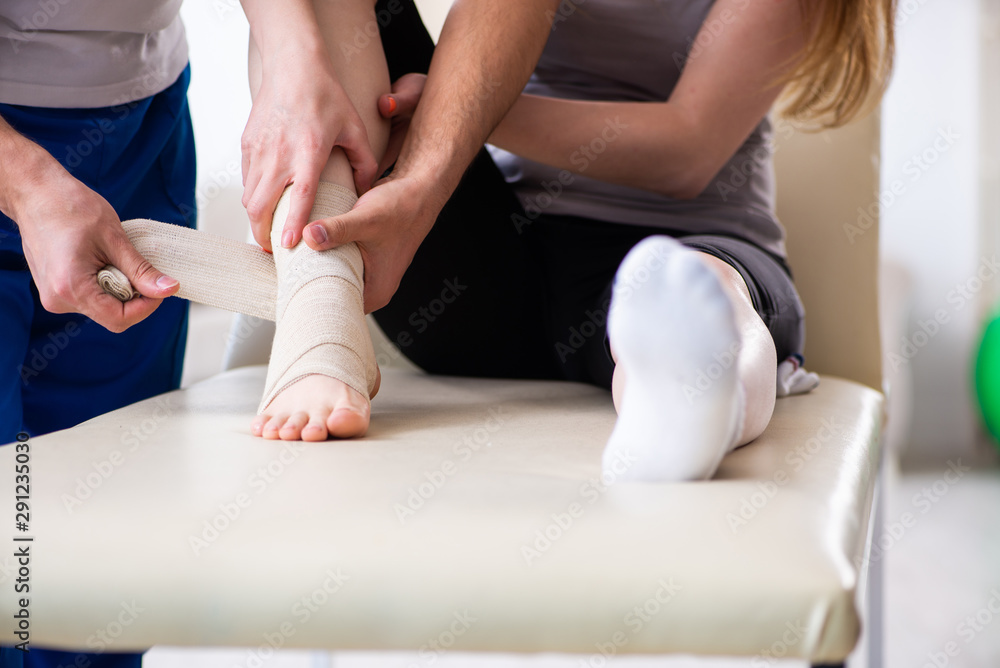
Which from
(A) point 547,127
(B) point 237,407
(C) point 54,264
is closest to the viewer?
(C) point 54,264

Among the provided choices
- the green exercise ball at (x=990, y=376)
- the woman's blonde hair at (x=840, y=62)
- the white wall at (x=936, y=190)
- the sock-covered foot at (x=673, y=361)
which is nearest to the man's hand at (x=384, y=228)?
the sock-covered foot at (x=673, y=361)

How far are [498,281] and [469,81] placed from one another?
0.23 meters

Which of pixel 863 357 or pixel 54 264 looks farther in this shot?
pixel 863 357

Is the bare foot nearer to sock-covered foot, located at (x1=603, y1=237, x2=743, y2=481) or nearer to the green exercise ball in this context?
sock-covered foot, located at (x1=603, y1=237, x2=743, y2=481)

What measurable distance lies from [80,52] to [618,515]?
665 millimetres

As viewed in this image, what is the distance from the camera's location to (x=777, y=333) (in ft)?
2.34

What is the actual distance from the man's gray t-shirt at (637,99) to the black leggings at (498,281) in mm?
27

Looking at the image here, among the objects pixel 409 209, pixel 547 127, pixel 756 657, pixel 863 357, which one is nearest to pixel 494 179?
pixel 547 127

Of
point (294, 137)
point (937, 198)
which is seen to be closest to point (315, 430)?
point (294, 137)

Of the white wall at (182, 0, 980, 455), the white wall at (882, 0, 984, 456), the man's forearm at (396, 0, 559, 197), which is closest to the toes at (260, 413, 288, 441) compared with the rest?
the man's forearm at (396, 0, 559, 197)

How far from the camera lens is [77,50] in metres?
0.74

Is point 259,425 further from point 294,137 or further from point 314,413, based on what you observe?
point 294,137

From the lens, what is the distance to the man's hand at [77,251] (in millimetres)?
558

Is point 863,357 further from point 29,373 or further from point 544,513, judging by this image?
point 29,373
